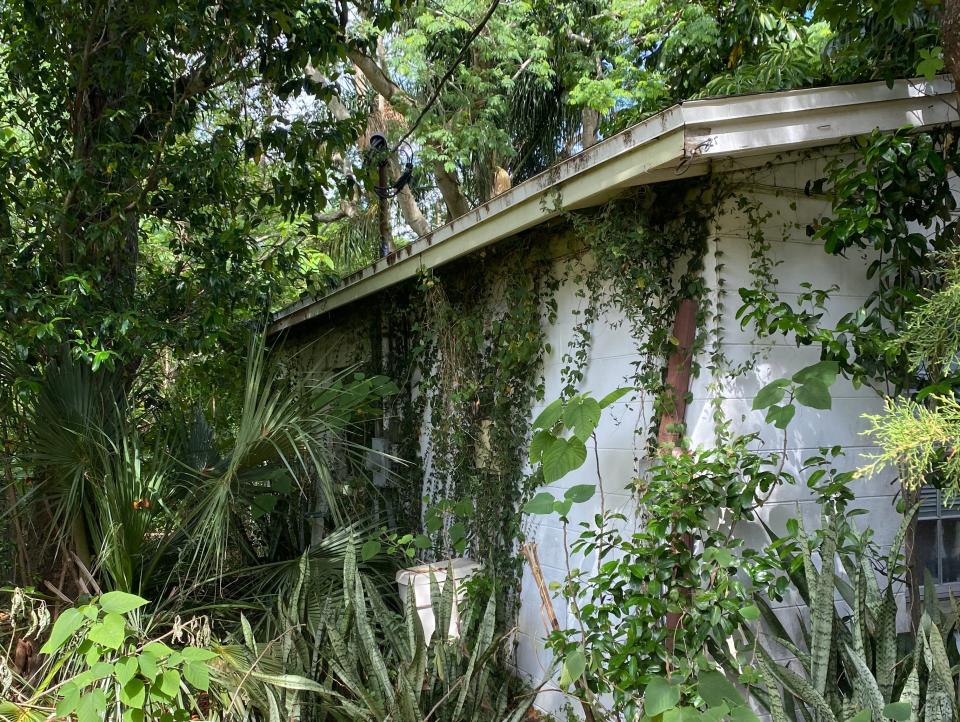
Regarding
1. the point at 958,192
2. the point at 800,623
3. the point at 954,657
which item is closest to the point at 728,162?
the point at 958,192

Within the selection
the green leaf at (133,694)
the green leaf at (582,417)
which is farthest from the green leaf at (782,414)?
the green leaf at (133,694)

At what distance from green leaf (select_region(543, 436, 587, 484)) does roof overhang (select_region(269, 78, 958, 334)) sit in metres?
1.10

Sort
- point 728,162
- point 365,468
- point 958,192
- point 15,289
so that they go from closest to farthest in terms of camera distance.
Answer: point 728,162 < point 958,192 < point 15,289 < point 365,468

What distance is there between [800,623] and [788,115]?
6.80 ft

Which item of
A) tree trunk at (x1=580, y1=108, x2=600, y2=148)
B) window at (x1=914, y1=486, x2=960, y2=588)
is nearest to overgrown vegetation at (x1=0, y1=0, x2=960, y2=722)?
window at (x1=914, y1=486, x2=960, y2=588)

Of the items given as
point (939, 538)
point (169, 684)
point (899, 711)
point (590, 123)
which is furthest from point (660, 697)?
point (590, 123)

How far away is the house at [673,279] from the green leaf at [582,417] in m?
0.38

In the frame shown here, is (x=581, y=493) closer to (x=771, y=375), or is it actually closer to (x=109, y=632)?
(x=771, y=375)

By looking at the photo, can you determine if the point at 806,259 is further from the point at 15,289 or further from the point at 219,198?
the point at 15,289

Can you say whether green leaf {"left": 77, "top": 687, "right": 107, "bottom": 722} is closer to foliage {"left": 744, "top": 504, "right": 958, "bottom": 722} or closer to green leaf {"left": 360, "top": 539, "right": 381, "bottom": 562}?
green leaf {"left": 360, "top": 539, "right": 381, "bottom": 562}

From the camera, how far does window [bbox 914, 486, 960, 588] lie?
3.96 meters

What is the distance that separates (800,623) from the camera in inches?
133

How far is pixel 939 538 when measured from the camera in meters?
4.01

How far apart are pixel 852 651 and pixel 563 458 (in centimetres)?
128
